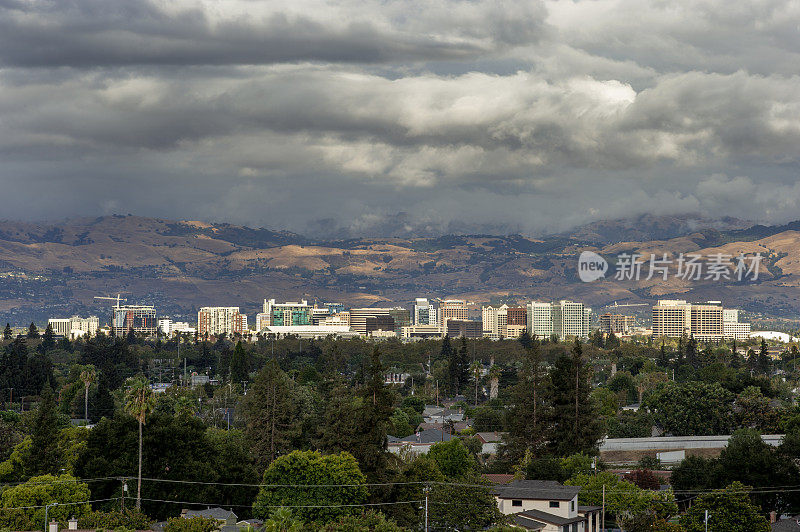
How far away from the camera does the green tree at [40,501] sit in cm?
7888

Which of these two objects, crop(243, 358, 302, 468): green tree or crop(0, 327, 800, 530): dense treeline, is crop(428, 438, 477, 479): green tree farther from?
crop(243, 358, 302, 468): green tree

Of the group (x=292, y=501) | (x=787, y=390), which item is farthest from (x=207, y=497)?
(x=787, y=390)

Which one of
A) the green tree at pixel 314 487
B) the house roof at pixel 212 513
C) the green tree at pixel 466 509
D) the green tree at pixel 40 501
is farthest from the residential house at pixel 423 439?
the green tree at pixel 40 501

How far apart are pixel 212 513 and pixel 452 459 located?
86.3ft

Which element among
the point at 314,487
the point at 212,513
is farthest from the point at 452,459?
the point at 212,513

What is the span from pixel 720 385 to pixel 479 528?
256 feet

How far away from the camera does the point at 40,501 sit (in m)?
81.2

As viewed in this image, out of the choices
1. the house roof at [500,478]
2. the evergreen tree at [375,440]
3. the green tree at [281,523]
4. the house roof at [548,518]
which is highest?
the evergreen tree at [375,440]

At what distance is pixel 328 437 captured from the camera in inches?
3590

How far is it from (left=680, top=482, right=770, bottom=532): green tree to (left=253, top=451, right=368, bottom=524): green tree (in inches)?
998

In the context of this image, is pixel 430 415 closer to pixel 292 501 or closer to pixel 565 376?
pixel 565 376

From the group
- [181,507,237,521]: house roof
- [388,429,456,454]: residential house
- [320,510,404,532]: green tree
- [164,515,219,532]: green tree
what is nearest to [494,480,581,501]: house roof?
[320,510,404,532]: green tree

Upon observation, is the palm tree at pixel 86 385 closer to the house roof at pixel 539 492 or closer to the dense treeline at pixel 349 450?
the dense treeline at pixel 349 450

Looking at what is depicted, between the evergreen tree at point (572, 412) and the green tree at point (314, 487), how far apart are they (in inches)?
1390
